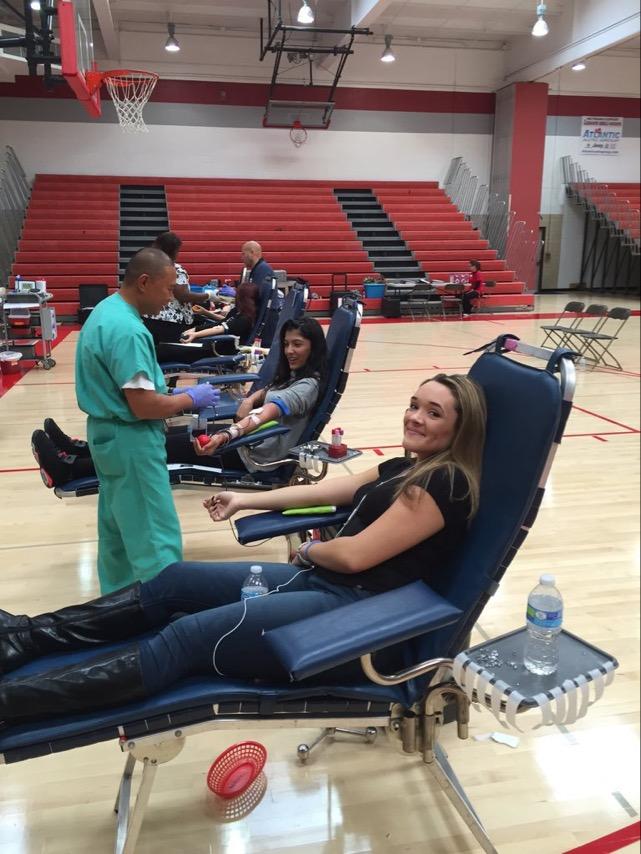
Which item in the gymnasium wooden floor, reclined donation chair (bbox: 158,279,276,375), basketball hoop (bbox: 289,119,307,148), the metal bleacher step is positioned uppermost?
basketball hoop (bbox: 289,119,307,148)

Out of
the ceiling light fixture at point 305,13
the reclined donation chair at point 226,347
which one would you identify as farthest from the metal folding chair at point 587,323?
the ceiling light fixture at point 305,13

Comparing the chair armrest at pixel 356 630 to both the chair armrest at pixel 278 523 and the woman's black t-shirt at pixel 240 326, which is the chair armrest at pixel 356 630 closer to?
the chair armrest at pixel 278 523

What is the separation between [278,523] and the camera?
186 cm

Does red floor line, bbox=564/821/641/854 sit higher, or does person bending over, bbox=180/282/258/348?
person bending over, bbox=180/282/258/348

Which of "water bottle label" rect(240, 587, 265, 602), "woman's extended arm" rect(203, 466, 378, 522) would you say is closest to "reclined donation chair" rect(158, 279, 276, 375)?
"woman's extended arm" rect(203, 466, 378, 522)

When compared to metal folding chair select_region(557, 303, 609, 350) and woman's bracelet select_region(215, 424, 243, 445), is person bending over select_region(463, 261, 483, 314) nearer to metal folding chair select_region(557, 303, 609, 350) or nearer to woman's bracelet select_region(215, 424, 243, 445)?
metal folding chair select_region(557, 303, 609, 350)

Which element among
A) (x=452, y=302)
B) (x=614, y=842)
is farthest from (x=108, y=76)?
(x=614, y=842)

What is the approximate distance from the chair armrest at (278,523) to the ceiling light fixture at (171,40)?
1108 cm

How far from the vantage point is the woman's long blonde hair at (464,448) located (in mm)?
1507

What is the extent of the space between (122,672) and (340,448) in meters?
1.43

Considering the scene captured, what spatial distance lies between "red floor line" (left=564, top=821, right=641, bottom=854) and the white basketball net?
896 centimetres

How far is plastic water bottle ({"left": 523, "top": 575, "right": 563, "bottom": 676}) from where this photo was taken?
1.25 m

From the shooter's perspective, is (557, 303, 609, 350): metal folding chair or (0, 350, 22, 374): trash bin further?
(0, 350, 22, 374): trash bin

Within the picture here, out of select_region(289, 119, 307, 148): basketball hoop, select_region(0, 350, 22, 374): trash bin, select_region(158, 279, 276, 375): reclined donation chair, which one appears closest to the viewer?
select_region(158, 279, 276, 375): reclined donation chair
